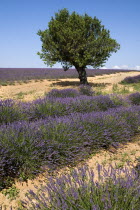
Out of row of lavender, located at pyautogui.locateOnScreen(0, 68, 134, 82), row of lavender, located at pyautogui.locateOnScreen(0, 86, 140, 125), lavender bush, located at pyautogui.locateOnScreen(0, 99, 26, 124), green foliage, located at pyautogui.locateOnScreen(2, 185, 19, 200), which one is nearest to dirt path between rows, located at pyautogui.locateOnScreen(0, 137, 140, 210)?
green foliage, located at pyautogui.locateOnScreen(2, 185, 19, 200)

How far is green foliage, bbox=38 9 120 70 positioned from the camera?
14812 mm

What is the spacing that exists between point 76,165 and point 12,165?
1138 millimetres

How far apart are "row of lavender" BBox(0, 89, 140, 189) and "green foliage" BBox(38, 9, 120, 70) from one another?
370 inches

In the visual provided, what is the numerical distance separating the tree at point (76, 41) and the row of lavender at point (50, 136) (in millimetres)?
9434

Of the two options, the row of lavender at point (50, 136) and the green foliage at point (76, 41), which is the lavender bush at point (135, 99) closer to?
the row of lavender at point (50, 136)

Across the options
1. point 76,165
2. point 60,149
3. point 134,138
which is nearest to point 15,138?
point 60,149

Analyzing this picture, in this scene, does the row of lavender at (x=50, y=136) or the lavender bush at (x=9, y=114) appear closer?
the row of lavender at (x=50, y=136)

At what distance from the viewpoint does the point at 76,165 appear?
13.1 ft

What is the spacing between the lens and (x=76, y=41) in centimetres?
1477

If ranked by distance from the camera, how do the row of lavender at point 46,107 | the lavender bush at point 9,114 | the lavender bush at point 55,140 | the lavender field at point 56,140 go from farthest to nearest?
the row of lavender at point 46,107 → the lavender bush at point 9,114 → the lavender bush at point 55,140 → the lavender field at point 56,140

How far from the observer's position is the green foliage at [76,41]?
48.6 ft


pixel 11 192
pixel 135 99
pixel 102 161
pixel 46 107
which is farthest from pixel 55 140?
pixel 135 99

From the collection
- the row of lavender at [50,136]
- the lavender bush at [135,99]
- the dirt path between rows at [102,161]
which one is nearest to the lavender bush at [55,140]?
the row of lavender at [50,136]

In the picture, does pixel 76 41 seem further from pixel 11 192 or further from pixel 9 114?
pixel 11 192
